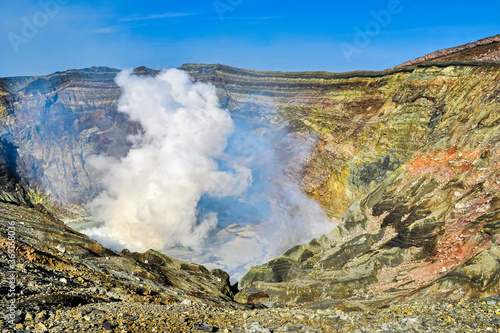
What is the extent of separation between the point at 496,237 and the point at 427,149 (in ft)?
69.1

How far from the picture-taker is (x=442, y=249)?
99.7 feet

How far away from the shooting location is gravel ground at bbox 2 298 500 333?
1272 cm

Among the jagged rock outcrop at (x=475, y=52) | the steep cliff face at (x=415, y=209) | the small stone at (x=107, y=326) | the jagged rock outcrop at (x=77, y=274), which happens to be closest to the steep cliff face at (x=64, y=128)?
the jagged rock outcrop at (x=77, y=274)

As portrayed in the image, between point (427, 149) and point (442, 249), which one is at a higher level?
point (427, 149)

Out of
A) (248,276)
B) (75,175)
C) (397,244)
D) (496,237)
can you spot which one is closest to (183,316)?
(496,237)

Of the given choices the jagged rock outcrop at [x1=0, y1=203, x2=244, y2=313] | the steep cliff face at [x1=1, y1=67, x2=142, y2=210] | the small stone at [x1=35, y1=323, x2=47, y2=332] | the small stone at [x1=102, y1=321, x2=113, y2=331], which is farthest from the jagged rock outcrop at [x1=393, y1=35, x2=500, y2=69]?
the steep cliff face at [x1=1, y1=67, x2=142, y2=210]

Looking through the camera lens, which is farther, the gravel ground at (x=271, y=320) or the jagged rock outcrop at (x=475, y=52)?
the jagged rock outcrop at (x=475, y=52)

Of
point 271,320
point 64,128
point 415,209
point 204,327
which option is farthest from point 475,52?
point 64,128

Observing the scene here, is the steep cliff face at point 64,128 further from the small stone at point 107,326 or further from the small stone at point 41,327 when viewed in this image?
the small stone at point 107,326

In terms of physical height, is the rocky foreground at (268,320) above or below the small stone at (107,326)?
above

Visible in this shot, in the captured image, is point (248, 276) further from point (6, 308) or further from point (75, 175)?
point (75, 175)

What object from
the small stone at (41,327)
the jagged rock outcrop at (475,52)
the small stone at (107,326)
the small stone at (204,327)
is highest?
the jagged rock outcrop at (475,52)

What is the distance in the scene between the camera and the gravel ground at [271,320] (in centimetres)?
1272

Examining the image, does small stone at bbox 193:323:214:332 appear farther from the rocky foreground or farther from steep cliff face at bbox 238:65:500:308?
steep cliff face at bbox 238:65:500:308
